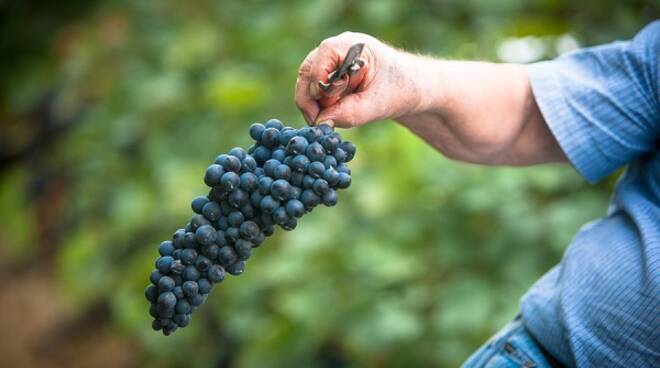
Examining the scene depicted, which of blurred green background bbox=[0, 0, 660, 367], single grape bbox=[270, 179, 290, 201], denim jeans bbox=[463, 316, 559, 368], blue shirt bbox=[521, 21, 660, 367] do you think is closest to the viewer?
single grape bbox=[270, 179, 290, 201]

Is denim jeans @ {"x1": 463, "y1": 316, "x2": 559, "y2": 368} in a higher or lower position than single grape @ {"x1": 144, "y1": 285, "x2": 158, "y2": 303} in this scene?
lower

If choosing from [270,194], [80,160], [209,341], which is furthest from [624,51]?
[80,160]

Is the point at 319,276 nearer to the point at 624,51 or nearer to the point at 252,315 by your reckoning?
the point at 252,315

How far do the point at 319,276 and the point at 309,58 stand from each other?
134 cm

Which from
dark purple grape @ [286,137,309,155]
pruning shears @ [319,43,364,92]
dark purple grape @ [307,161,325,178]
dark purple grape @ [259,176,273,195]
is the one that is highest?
pruning shears @ [319,43,364,92]

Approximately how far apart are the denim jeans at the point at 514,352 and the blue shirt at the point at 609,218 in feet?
0.07

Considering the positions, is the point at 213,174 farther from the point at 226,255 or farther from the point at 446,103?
the point at 446,103

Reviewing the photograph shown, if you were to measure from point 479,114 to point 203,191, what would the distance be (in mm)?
1495

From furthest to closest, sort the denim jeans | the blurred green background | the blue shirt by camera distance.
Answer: the blurred green background → the denim jeans → the blue shirt

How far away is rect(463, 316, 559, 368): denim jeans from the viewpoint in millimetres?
1087

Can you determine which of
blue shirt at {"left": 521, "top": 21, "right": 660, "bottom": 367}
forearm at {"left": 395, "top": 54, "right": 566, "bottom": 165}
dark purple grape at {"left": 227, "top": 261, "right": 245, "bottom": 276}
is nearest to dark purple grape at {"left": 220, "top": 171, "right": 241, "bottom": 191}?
dark purple grape at {"left": 227, "top": 261, "right": 245, "bottom": 276}

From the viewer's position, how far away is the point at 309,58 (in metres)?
0.95

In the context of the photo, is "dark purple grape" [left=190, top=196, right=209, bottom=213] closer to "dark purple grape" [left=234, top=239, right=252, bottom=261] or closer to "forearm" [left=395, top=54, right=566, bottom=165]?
"dark purple grape" [left=234, top=239, right=252, bottom=261]

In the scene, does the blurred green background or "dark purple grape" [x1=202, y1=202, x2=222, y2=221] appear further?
the blurred green background
